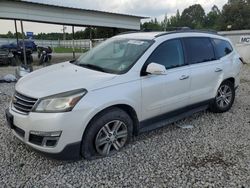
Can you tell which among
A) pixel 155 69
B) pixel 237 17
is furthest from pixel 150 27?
pixel 237 17

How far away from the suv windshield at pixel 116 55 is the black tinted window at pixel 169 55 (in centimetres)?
19

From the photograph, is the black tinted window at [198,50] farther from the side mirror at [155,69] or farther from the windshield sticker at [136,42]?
the side mirror at [155,69]

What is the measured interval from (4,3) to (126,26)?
11477mm

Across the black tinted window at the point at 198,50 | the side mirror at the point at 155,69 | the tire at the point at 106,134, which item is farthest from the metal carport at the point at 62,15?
the tire at the point at 106,134

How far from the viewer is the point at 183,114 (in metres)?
4.78

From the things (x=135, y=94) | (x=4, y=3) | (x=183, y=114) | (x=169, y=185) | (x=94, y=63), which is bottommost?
(x=169, y=185)

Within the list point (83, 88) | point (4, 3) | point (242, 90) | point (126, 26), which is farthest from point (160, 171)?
point (126, 26)

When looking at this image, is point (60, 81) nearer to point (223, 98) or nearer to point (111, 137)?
point (111, 137)

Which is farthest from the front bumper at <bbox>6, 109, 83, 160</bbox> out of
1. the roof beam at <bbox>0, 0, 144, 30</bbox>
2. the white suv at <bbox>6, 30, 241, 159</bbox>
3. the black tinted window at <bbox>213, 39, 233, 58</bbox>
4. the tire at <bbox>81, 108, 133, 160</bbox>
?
the roof beam at <bbox>0, 0, 144, 30</bbox>

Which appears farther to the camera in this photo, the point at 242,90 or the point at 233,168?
the point at 242,90

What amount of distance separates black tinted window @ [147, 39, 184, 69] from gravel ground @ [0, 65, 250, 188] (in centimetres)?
120

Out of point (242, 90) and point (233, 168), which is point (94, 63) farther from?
point (242, 90)

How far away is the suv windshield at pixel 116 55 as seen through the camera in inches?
157

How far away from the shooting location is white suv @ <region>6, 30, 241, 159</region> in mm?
3270
